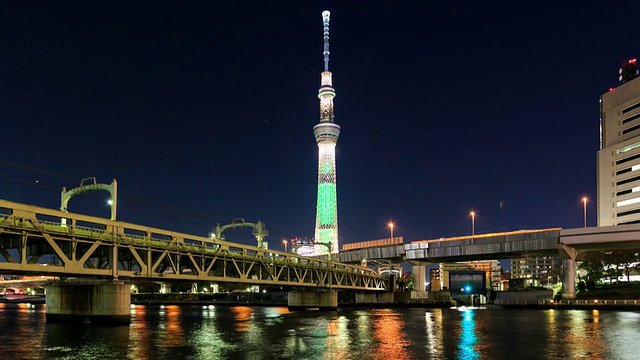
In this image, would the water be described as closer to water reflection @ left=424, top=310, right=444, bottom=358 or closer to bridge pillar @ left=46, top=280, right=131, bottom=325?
water reflection @ left=424, top=310, right=444, bottom=358

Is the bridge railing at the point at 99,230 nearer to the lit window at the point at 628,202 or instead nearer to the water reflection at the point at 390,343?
the water reflection at the point at 390,343

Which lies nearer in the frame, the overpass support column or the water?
the water

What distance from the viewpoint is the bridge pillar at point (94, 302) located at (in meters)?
58.2

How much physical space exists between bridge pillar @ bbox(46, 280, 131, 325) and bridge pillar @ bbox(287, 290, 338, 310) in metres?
58.1

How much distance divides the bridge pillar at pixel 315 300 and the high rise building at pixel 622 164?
379 ft

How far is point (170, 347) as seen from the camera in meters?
45.9

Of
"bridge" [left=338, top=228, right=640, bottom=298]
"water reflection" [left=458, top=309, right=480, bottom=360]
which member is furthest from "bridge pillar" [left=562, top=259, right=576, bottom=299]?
"water reflection" [left=458, top=309, right=480, bottom=360]

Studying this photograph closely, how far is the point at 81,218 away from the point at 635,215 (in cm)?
17492

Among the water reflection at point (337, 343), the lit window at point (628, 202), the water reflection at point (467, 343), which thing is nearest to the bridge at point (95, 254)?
the water reflection at point (337, 343)

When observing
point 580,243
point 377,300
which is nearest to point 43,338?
point 580,243

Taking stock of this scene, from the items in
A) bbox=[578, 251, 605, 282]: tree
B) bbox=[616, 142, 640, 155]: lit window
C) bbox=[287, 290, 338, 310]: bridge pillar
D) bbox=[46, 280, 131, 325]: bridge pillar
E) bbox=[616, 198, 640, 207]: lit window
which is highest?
bbox=[616, 142, 640, 155]: lit window

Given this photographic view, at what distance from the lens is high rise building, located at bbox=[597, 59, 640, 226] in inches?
7283

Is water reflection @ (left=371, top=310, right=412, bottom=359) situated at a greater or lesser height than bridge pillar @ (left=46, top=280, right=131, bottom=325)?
lesser

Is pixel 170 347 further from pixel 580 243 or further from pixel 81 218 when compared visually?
pixel 580 243
